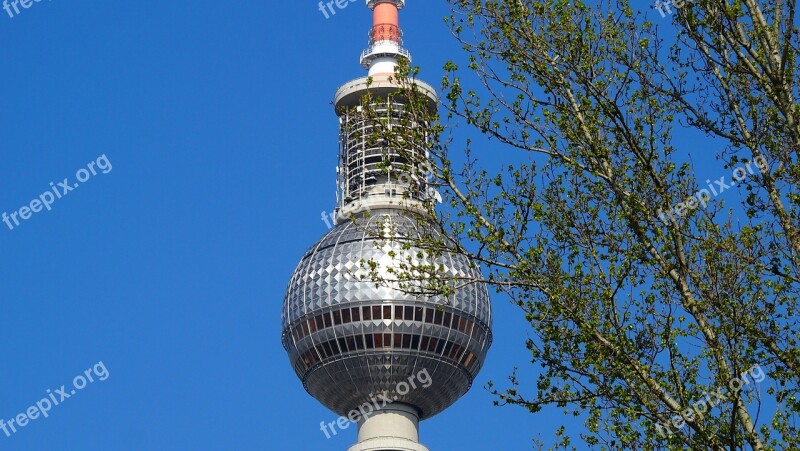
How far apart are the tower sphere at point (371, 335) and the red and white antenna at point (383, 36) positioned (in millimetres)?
18453

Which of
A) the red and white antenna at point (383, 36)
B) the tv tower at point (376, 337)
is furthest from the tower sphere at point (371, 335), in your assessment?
the red and white antenna at point (383, 36)

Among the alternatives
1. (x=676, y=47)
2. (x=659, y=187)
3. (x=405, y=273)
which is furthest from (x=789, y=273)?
(x=405, y=273)

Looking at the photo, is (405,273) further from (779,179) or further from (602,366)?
(779,179)

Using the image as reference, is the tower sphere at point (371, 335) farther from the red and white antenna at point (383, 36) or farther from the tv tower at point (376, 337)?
the red and white antenna at point (383, 36)

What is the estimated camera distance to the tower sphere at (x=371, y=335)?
10425cm

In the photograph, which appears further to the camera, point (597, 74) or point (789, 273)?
point (597, 74)

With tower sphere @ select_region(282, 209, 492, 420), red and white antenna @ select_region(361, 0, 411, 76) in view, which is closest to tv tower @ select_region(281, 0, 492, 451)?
tower sphere @ select_region(282, 209, 492, 420)

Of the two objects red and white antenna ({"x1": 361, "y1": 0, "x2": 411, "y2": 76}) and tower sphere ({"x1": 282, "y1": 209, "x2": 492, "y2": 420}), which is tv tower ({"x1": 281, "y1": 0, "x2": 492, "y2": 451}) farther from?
red and white antenna ({"x1": 361, "y1": 0, "x2": 411, "y2": 76})

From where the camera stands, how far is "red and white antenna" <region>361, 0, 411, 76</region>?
4776 inches

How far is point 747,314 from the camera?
103 ft

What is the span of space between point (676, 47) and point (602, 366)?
7542mm

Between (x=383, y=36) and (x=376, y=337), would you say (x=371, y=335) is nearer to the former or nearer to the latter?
(x=376, y=337)

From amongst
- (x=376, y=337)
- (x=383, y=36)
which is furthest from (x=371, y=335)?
(x=383, y=36)

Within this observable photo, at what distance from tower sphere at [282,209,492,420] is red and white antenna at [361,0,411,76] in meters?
18.5
